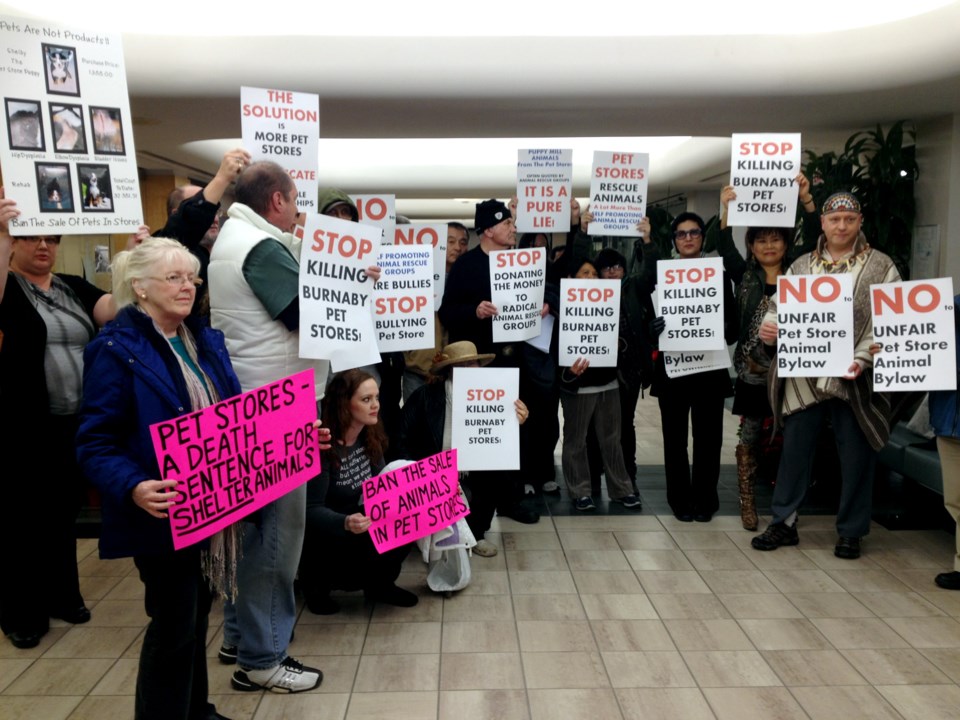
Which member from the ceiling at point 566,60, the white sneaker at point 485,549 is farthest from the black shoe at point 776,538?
the ceiling at point 566,60

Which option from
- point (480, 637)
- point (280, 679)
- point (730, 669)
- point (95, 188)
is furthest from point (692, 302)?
point (95, 188)

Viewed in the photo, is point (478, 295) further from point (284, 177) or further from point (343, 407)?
point (284, 177)

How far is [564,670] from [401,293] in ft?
7.05

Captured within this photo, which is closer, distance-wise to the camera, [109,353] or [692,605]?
[109,353]

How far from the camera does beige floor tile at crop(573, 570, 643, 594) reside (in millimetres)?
4238

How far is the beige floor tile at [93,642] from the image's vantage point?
3580mm

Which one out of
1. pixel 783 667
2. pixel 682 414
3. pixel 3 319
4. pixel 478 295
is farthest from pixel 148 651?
pixel 682 414

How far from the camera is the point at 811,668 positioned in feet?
11.2

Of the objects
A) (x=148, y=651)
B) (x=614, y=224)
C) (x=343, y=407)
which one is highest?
(x=614, y=224)

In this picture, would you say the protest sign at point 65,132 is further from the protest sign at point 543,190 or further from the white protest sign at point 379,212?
the protest sign at point 543,190

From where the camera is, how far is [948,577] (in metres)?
4.27

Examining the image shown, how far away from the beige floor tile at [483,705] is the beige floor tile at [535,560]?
133 cm

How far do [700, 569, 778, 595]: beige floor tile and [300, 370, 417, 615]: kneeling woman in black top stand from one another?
4.96 feet

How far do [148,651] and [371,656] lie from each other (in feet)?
3.95
